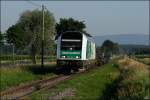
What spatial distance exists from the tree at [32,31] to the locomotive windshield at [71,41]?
3127 centimetres

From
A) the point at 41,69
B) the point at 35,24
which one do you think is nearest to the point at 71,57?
the point at 41,69

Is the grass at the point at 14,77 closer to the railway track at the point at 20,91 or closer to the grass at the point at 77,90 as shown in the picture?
the railway track at the point at 20,91

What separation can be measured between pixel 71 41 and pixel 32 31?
37823 mm

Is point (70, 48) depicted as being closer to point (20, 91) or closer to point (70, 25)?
point (20, 91)

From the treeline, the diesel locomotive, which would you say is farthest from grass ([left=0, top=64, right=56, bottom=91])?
the treeline

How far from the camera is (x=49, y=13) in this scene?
81.9 metres

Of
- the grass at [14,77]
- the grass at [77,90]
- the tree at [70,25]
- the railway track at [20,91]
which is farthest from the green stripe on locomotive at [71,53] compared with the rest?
the tree at [70,25]

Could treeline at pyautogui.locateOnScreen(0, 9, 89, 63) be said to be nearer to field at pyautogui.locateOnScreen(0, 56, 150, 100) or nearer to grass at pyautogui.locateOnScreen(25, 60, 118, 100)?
field at pyautogui.locateOnScreen(0, 56, 150, 100)

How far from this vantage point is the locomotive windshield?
39.9 metres

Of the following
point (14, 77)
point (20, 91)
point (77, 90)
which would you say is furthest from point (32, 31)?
point (77, 90)

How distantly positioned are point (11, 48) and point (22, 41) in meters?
26.0

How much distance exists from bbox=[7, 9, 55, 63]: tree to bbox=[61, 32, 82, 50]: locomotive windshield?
31.3 metres

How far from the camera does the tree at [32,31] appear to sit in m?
74.7

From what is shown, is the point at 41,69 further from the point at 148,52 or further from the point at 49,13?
the point at 148,52
